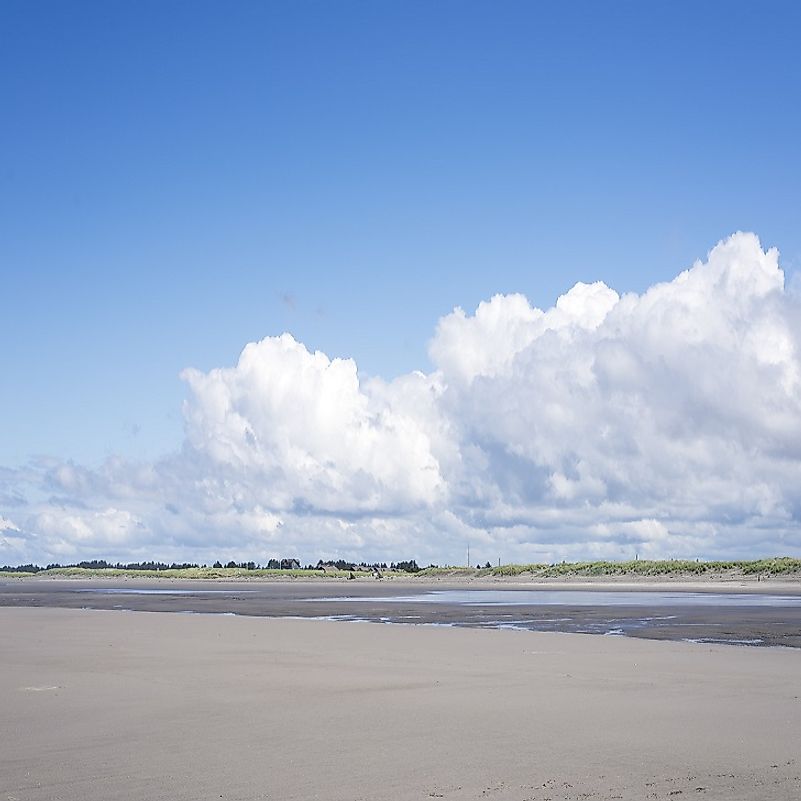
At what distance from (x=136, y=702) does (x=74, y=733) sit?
227cm

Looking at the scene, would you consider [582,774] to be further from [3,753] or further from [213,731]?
[3,753]

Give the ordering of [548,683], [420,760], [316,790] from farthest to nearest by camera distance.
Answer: [548,683] < [420,760] < [316,790]

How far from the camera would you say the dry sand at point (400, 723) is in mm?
8680

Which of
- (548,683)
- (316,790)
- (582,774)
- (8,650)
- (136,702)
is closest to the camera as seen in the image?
(316,790)

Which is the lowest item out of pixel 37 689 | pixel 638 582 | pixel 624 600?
pixel 638 582

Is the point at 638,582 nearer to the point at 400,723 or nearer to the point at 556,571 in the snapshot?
the point at 556,571

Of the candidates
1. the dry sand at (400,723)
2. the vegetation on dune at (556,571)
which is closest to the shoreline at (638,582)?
the vegetation on dune at (556,571)

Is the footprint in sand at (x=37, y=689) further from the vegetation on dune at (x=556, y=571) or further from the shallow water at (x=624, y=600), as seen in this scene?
the vegetation on dune at (x=556, y=571)

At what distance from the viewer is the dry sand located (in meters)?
8.68

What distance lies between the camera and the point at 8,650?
20891 mm

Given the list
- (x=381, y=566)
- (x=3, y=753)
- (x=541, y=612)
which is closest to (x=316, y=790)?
(x=3, y=753)

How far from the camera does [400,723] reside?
1162 cm

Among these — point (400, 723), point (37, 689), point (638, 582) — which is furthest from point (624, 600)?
point (400, 723)

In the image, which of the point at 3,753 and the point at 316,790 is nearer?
the point at 316,790
